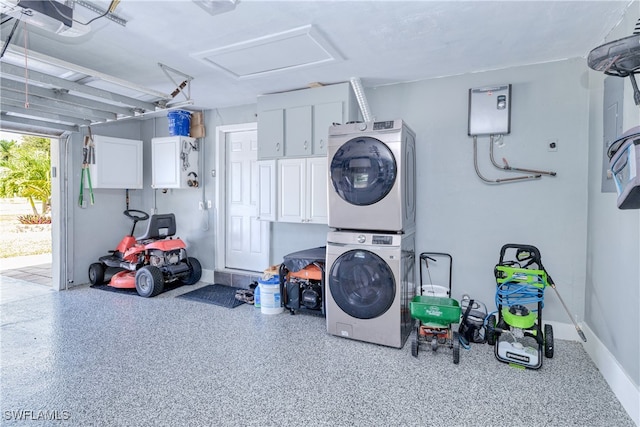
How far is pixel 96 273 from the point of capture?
488cm

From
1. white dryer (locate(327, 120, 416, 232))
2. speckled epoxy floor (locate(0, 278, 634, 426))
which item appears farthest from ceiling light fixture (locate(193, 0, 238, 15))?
speckled epoxy floor (locate(0, 278, 634, 426))

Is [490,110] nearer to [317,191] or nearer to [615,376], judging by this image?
[317,191]

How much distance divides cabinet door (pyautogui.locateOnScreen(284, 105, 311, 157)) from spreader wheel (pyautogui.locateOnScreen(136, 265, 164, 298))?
2374mm

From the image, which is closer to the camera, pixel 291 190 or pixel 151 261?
pixel 291 190

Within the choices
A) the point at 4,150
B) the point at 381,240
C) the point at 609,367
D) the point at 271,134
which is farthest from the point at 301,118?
the point at 4,150

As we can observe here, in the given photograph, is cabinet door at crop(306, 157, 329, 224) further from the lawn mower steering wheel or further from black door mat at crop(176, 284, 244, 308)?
the lawn mower steering wheel

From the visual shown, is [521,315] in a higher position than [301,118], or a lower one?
lower

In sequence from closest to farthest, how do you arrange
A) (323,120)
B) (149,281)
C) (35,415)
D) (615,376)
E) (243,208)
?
(35,415), (615,376), (323,120), (149,281), (243,208)

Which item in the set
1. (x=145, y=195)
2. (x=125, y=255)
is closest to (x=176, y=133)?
(x=145, y=195)

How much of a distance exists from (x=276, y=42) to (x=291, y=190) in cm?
164

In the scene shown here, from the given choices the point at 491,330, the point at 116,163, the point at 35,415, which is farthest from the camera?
the point at 116,163

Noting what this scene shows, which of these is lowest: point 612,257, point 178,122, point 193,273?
point 193,273

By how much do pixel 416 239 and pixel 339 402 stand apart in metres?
2.01

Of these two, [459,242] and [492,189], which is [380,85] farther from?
[459,242]
